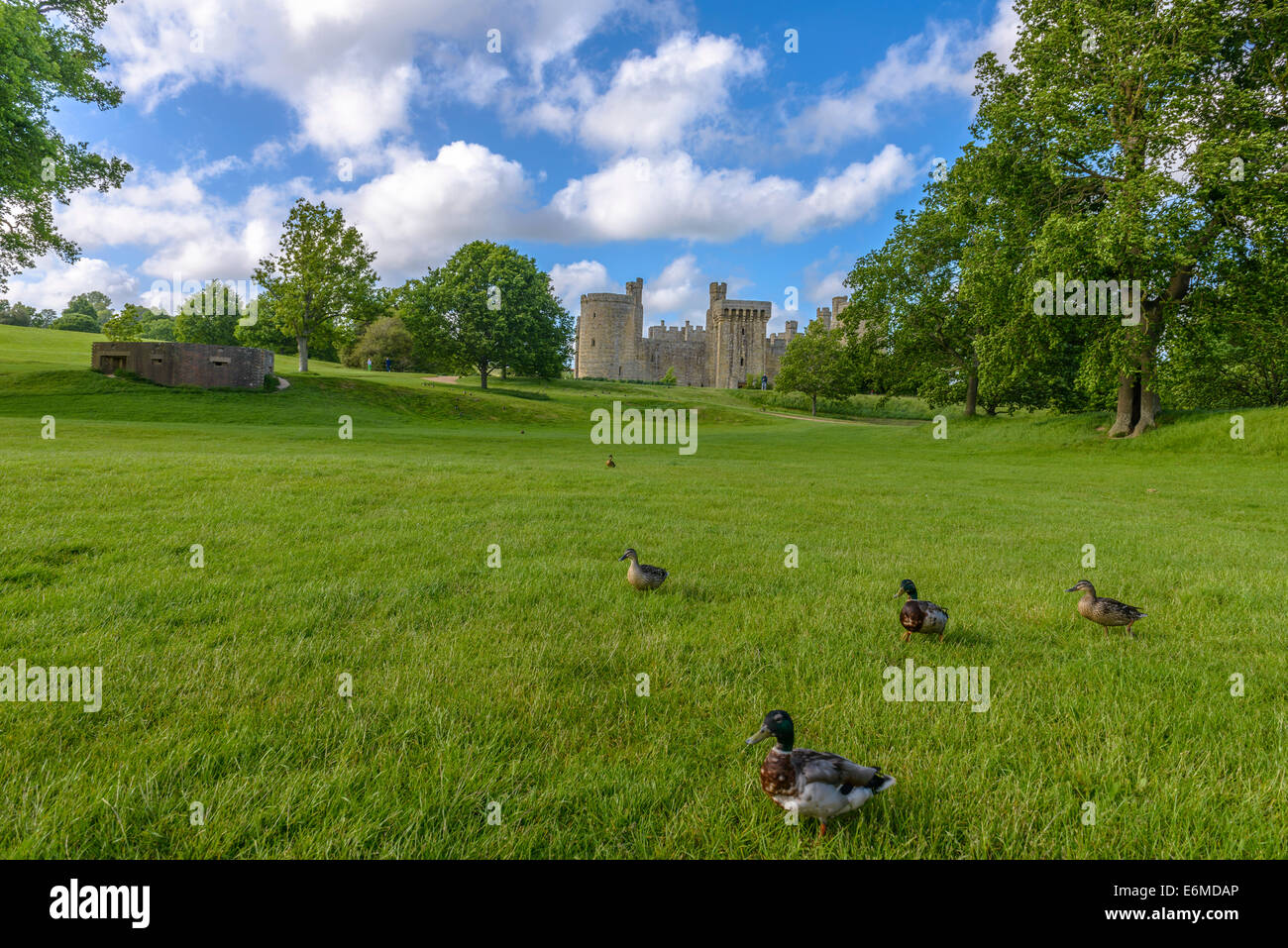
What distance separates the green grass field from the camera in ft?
9.90

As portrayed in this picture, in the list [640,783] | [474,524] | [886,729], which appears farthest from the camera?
[474,524]

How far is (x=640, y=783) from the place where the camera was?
3.26 m

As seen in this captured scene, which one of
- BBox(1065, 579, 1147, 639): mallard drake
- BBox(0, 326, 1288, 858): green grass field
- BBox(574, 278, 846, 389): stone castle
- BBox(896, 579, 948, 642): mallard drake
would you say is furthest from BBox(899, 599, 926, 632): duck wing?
BBox(574, 278, 846, 389): stone castle

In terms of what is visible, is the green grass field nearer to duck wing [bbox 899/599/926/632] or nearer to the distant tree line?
duck wing [bbox 899/599/926/632]

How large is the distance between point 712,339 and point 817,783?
113m

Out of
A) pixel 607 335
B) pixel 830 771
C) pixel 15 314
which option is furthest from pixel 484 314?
pixel 15 314

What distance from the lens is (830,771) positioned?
3.00 meters

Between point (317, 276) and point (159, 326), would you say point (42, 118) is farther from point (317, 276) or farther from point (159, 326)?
point (159, 326)

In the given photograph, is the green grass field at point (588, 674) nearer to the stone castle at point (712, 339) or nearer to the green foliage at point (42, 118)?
the green foliage at point (42, 118)

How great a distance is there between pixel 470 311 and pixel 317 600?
2089 inches

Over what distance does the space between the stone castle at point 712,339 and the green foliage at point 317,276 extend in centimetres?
5318

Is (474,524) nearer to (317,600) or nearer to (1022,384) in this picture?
(317,600)
